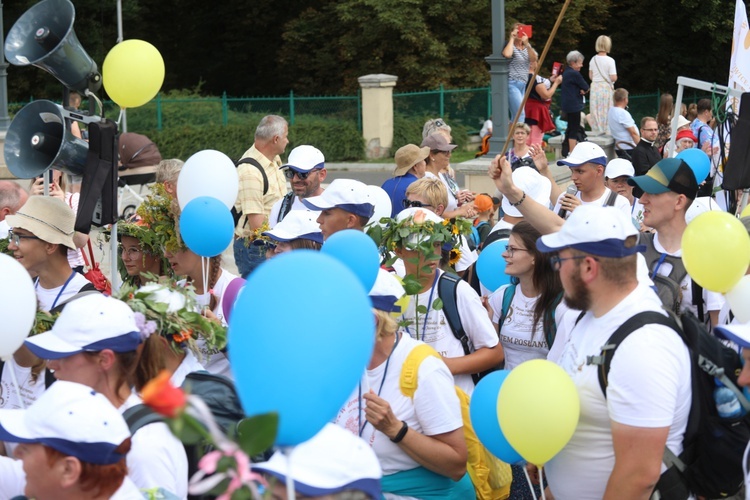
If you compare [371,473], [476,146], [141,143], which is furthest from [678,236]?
[476,146]

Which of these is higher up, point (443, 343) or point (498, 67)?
point (498, 67)

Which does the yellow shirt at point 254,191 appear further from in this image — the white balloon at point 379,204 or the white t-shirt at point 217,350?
the white t-shirt at point 217,350

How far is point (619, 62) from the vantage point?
30250mm

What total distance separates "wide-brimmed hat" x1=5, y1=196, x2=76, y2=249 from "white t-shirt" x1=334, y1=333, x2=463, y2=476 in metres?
1.98

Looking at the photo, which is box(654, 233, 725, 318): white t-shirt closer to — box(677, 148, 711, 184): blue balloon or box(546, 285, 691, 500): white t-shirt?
box(677, 148, 711, 184): blue balloon

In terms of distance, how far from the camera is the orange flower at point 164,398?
75.4 inches

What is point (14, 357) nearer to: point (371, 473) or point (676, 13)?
point (371, 473)

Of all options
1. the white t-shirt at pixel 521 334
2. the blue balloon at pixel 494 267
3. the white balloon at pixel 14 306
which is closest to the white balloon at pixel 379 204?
the blue balloon at pixel 494 267

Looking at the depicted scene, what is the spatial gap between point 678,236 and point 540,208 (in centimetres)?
113

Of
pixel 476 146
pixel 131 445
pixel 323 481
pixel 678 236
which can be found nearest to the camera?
pixel 323 481

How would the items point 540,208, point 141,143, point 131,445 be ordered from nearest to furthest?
point 131,445, point 540,208, point 141,143

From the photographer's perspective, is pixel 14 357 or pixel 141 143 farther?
pixel 141 143

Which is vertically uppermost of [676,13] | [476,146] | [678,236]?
[676,13]

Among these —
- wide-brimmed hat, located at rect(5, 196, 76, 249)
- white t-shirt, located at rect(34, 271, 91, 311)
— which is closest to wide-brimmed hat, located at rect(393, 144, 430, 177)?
wide-brimmed hat, located at rect(5, 196, 76, 249)
